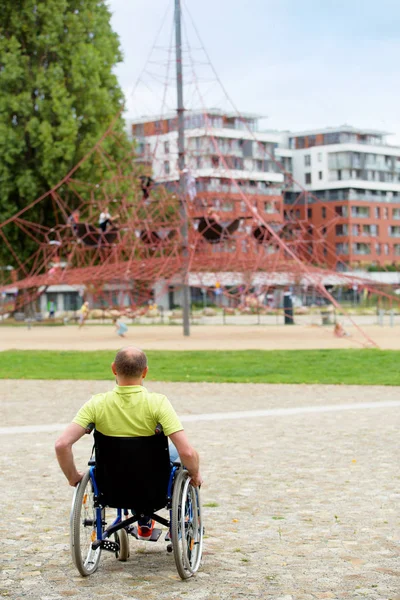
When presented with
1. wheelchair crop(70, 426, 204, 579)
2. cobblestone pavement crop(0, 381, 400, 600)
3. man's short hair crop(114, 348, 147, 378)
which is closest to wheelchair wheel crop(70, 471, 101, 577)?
wheelchair crop(70, 426, 204, 579)

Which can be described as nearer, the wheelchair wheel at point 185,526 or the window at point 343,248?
the wheelchair wheel at point 185,526

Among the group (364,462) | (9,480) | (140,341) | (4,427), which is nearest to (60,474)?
(9,480)

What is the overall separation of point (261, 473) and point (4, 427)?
4.81 m

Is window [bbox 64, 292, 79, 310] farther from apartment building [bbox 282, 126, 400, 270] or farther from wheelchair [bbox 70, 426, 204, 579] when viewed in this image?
wheelchair [bbox 70, 426, 204, 579]

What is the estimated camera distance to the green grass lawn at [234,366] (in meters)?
21.4

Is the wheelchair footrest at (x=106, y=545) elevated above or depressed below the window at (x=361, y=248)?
below

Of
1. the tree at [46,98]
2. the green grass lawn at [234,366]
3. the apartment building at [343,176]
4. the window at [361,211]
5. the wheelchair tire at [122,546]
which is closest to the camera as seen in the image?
the wheelchair tire at [122,546]

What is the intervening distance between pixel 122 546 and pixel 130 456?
89cm

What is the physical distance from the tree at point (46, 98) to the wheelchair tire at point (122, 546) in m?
43.7

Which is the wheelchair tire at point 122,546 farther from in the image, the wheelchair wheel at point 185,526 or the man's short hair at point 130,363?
the man's short hair at point 130,363

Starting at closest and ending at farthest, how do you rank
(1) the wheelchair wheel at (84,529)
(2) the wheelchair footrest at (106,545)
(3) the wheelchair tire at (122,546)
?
(1) the wheelchair wheel at (84,529)
(2) the wheelchair footrest at (106,545)
(3) the wheelchair tire at (122,546)

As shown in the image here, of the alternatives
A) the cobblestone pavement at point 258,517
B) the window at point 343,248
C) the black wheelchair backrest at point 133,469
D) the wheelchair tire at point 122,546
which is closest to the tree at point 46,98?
the cobblestone pavement at point 258,517

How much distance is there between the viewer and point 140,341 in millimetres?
35531

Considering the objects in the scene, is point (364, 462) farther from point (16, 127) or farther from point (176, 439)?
point (16, 127)
